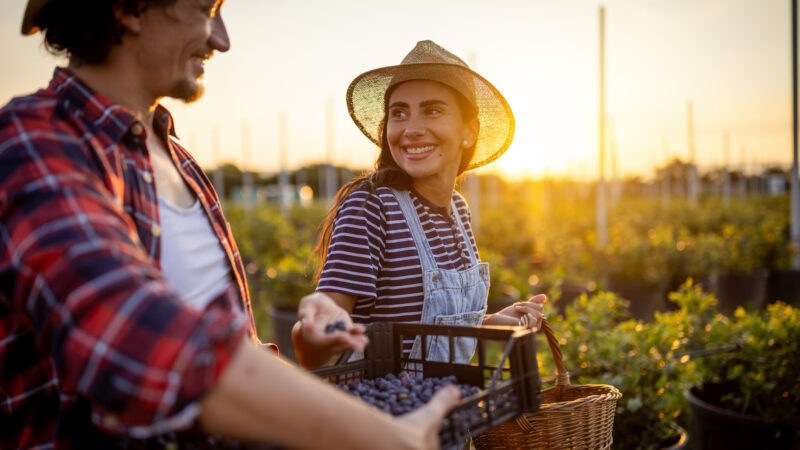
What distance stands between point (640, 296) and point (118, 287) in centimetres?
625

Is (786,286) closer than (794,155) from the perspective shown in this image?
Yes

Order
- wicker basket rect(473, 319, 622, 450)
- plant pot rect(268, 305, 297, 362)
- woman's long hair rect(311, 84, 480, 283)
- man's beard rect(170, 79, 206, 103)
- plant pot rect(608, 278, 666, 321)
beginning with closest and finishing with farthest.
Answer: man's beard rect(170, 79, 206, 103)
wicker basket rect(473, 319, 622, 450)
woman's long hair rect(311, 84, 480, 283)
plant pot rect(268, 305, 297, 362)
plant pot rect(608, 278, 666, 321)

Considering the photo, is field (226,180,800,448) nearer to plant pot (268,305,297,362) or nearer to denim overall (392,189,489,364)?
plant pot (268,305,297,362)

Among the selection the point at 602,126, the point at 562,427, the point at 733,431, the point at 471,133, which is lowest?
the point at 733,431

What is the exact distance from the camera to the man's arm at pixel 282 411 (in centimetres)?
81

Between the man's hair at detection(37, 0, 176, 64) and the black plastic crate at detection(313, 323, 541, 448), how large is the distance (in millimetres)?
804

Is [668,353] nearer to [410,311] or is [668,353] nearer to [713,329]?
[713,329]

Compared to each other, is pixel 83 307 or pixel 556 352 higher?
pixel 83 307

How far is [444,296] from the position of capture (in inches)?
71.0

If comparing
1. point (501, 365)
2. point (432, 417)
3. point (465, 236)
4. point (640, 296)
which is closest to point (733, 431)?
point (465, 236)

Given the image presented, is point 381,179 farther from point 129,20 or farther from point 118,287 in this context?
point 118,287

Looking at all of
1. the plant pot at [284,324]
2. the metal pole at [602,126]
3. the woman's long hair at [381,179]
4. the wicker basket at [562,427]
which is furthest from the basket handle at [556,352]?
the metal pole at [602,126]

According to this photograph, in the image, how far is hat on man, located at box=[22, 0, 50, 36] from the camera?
109 cm

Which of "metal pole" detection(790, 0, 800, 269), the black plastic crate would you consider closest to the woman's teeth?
the black plastic crate
